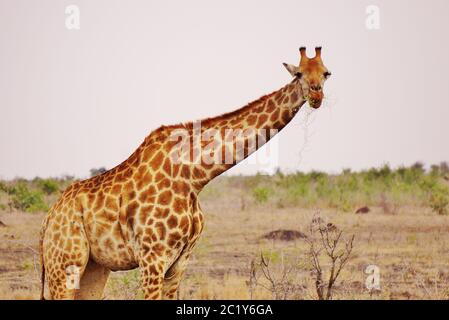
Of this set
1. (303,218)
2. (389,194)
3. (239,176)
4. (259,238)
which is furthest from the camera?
(239,176)

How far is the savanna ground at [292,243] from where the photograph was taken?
1423cm

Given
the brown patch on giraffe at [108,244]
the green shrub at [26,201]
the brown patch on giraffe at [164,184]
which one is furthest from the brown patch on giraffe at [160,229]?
the green shrub at [26,201]

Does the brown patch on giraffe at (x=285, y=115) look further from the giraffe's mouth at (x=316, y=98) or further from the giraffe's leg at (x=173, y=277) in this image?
the giraffe's leg at (x=173, y=277)

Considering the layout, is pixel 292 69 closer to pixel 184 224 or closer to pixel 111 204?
pixel 184 224

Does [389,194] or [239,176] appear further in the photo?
[239,176]

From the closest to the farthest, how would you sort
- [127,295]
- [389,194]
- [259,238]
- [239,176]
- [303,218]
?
[127,295] < [259,238] < [303,218] < [389,194] < [239,176]

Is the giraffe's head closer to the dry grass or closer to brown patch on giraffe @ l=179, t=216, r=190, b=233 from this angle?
brown patch on giraffe @ l=179, t=216, r=190, b=233

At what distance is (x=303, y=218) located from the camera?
24.8 meters

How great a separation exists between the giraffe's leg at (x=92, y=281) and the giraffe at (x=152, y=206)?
11 millimetres

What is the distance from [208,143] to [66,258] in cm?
194
